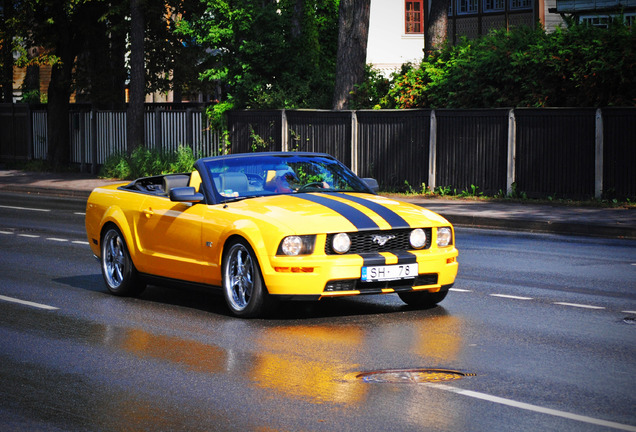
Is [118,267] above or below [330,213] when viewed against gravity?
below

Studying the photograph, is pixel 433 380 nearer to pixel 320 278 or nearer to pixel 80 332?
pixel 320 278

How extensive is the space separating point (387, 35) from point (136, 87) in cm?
2480

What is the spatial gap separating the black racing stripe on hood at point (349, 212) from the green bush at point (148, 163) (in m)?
21.7

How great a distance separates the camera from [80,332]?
940cm

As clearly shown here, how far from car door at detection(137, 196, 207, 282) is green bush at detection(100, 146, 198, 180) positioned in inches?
805

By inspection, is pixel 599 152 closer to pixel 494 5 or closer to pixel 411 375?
pixel 411 375

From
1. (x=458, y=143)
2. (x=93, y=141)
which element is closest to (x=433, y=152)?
(x=458, y=143)

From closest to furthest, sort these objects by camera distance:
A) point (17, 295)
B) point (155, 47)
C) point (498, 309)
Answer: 1. point (498, 309)
2. point (17, 295)
3. point (155, 47)

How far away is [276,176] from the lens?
1074 centimetres

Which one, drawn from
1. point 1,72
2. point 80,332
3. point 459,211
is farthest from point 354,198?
point 1,72

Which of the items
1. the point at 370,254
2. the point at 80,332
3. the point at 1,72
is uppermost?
the point at 1,72

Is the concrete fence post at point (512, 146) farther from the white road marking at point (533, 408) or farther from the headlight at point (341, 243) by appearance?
the white road marking at point (533, 408)

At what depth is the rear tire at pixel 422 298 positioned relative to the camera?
34.0 feet

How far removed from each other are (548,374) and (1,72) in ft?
144
